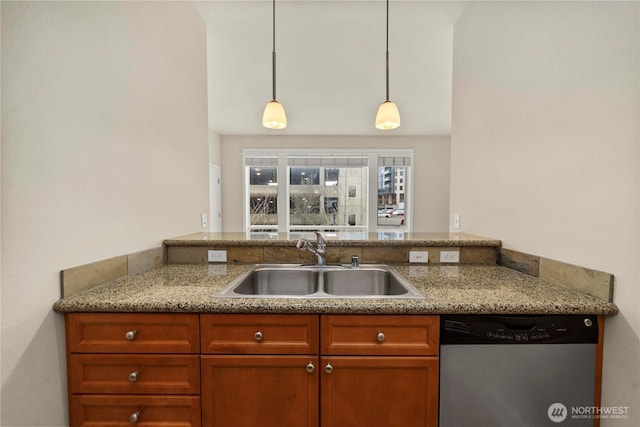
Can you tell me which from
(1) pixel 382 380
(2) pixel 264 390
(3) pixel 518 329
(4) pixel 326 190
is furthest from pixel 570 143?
(4) pixel 326 190

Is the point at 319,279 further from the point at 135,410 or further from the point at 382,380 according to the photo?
the point at 135,410

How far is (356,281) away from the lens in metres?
1.54

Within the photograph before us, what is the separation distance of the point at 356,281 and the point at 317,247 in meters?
0.30

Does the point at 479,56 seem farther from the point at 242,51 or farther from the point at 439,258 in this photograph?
the point at 242,51

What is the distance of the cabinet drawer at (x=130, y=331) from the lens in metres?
0.99

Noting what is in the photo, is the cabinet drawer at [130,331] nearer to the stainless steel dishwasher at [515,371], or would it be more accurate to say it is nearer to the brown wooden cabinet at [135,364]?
the brown wooden cabinet at [135,364]

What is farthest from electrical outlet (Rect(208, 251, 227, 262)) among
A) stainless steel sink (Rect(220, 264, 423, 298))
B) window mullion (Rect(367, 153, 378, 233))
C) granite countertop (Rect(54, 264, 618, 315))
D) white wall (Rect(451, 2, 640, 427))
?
window mullion (Rect(367, 153, 378, 233))

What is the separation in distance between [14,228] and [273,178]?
434cm

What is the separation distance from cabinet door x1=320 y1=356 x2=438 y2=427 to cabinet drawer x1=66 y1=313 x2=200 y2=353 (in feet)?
1.75

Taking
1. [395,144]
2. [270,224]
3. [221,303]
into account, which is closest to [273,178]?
[270,224]

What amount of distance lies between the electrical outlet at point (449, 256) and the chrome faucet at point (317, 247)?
719mm

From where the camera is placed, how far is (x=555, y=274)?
3.80 feet

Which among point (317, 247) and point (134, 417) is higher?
point (317, 247)

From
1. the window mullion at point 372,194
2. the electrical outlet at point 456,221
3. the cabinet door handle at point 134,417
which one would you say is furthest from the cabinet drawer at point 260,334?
the window mullion at point 372,194
